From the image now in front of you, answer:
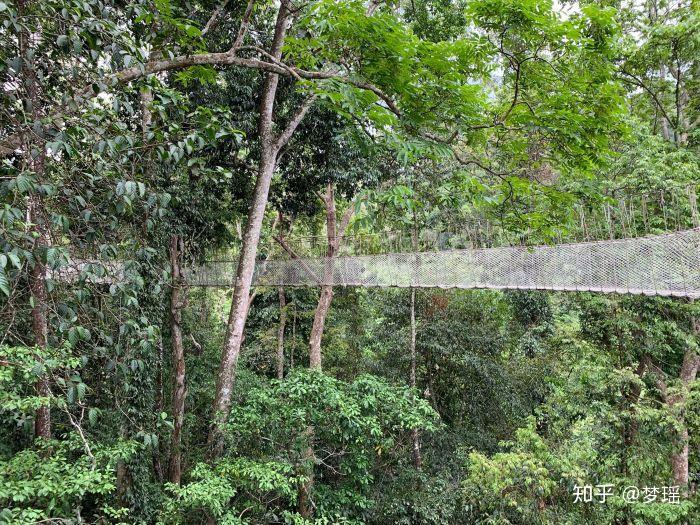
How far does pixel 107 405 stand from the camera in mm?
3920

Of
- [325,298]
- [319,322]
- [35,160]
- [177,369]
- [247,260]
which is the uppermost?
[35,160]

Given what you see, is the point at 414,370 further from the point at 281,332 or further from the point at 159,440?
the point at 159,440

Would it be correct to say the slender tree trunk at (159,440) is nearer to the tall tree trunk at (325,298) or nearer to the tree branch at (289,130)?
the tall tree trunk at (325,298)

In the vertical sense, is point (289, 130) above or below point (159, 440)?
above

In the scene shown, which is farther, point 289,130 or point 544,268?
point 289,130

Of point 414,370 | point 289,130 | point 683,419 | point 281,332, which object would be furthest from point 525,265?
point 281,332

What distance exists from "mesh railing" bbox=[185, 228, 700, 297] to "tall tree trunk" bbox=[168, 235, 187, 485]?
1224 millimetres

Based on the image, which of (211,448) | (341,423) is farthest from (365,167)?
(211,448)

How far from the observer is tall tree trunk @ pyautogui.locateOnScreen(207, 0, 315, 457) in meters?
3.28

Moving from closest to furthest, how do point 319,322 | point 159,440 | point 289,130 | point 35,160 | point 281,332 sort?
1. point 35,160
2. point 289,130
3. point 159,440
4. point 319,322
5. point 281,332

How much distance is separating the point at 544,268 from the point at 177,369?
3.70 metres

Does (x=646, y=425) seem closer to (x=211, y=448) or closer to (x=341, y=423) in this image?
(x=341, y=423)

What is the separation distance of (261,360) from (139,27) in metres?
5.35

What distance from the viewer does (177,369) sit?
455cm
